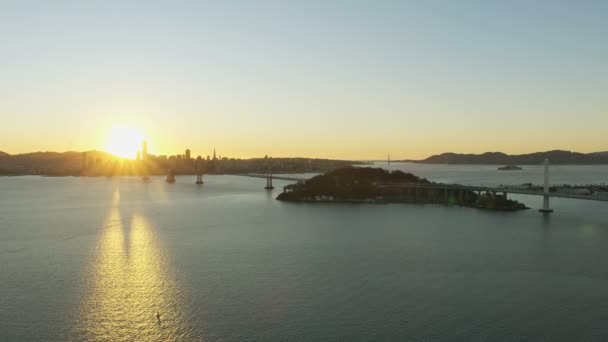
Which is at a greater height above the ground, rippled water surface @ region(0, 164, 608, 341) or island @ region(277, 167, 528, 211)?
island @ region(277, 167, 528, 211)

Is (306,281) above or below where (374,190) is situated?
below

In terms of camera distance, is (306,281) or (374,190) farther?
(374,190)

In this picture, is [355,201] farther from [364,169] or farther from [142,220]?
[142,220]

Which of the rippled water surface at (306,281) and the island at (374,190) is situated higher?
the island at (374,190)

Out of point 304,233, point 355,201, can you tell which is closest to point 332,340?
point 304,233

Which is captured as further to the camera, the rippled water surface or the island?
the island
